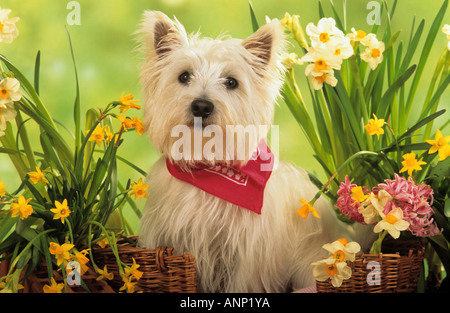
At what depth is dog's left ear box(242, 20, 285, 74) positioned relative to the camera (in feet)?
5.28

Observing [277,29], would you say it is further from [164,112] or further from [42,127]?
[42,127]

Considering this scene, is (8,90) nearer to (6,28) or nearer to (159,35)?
(6,28)

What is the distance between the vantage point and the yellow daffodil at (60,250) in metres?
1.41

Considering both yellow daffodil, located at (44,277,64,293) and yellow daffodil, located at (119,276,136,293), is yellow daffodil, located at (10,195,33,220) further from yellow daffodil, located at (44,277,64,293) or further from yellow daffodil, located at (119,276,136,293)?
yellow daffodil, located at (119,276,136,293)

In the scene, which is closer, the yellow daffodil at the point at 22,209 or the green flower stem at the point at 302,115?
the yellow daffodil at the point at 22,209

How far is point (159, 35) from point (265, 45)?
12.6 inches

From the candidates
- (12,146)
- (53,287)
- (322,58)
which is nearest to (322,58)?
(322,58)

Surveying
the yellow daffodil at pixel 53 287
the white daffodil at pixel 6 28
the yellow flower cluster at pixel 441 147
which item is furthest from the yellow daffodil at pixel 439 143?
the white daffodil at pixel 6 28

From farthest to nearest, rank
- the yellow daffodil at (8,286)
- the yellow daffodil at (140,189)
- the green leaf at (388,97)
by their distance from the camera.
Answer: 1. the green leaf at (388,97)
2. the yellow daffodil at (140,189)
3. the yellow daffodil at (8,286)

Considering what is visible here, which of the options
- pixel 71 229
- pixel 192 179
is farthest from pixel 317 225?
pixel 71 229

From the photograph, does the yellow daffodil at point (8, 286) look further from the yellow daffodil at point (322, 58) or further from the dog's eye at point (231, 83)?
the yellow daffodil at point (322, 58)

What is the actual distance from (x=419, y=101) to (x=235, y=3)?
0.83 m

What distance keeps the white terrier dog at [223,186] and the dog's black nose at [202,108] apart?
0.05 m

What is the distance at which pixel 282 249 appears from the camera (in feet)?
5.39
